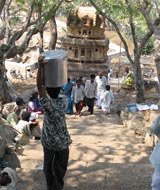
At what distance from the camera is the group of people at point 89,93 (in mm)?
11711

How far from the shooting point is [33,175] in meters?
4.67

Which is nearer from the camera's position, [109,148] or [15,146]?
[15,146]

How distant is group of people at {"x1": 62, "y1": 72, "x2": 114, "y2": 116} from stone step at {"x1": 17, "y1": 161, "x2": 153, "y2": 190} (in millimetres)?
6655

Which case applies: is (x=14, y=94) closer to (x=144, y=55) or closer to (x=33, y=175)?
(x=33, y=175)

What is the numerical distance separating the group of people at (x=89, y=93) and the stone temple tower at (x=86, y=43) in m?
6.27

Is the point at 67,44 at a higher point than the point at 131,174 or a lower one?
higher

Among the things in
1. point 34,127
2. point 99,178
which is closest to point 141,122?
point 34,127

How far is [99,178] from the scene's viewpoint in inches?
183

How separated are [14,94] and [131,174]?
10914mm

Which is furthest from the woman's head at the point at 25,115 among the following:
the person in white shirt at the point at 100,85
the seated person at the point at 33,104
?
the person in white shirt at the point at 100,85

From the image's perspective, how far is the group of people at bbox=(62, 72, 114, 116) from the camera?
Answer: 11.7 metres

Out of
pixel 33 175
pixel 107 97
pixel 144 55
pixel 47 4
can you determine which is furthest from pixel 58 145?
pixel 144 55

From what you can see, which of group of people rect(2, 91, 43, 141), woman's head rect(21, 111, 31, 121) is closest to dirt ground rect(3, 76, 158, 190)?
group of people rect(2, 91, 43, 141)

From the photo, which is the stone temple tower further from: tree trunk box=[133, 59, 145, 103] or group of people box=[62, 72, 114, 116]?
Result: group of people box=[62, 72, 114, 116]
